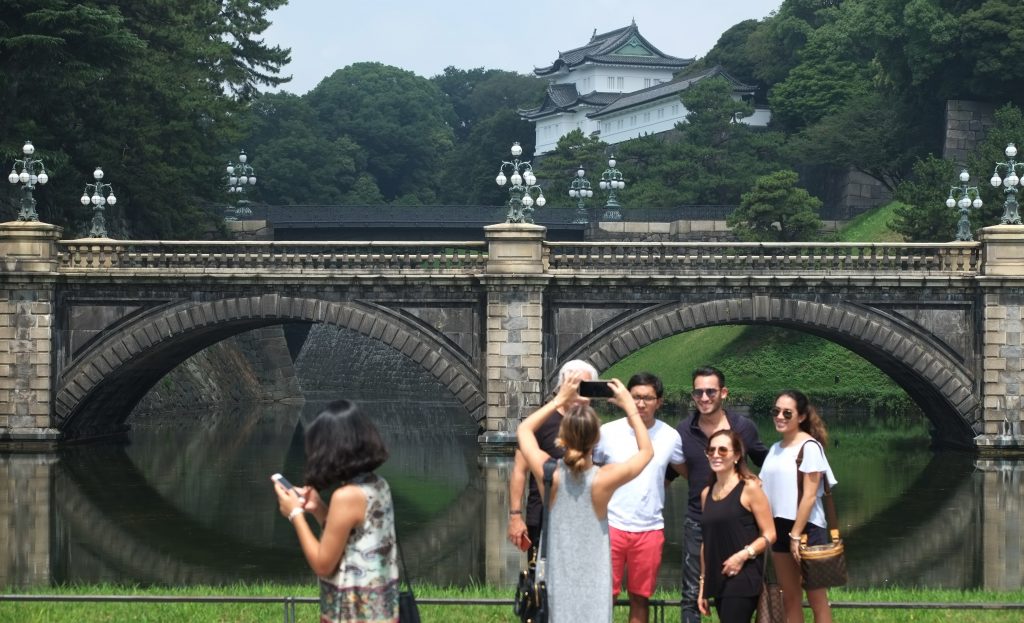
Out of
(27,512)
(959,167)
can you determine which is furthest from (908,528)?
(959,167)

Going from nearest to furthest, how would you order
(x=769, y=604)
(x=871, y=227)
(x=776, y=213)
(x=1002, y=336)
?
(x=769, y=604) < (x=1002, y=336) < (x=776, y=213) < (x=871, y=227)

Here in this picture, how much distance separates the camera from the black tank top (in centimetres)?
1249

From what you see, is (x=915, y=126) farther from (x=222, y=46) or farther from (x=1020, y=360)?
(x=1020, y=360)

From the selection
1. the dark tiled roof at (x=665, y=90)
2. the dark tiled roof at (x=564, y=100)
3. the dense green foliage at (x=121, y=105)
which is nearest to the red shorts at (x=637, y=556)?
the dense green foliage at (x=121, y=105)

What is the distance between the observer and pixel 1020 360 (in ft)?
121

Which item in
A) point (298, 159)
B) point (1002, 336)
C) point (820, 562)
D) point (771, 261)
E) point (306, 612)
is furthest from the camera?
point (298, 159)

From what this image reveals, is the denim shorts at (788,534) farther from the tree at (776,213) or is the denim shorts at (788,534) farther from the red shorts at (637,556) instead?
the tree at (776,213)

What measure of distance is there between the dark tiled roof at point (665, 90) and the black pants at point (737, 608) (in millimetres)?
72689

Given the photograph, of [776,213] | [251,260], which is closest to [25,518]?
[251,260]

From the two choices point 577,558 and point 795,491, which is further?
point 795,491

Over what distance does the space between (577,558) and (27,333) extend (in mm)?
29424

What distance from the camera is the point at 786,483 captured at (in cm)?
1310

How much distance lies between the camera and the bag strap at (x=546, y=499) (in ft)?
36.7

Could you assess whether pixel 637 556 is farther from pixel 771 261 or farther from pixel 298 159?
pixel 298 159
